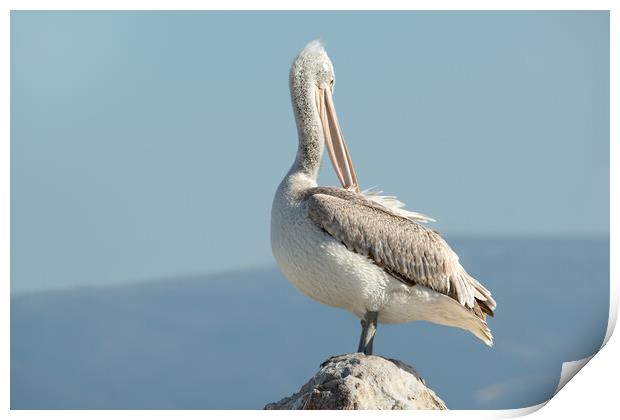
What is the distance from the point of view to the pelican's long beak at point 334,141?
697 cm

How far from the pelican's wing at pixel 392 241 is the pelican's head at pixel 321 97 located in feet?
1.98

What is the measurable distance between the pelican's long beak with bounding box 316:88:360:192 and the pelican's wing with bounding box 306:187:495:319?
1.87 feet

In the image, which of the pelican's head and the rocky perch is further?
the pelican's head

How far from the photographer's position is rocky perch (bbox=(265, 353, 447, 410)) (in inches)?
220

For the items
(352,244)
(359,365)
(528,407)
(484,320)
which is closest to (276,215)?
(352,244)

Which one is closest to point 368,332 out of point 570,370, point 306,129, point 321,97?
point 306,129

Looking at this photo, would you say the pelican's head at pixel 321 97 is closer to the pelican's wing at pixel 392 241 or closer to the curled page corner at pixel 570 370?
the pelican's wing at pixel 392 241

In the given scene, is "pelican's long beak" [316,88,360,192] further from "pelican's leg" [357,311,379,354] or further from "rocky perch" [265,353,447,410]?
"rocky perch" [265,353,447,410]

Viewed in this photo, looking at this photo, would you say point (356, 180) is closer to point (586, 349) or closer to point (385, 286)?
point (385, 286)

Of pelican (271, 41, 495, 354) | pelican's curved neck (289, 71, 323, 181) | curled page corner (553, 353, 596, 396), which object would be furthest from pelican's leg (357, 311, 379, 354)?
curled page corner (553, 353, 596, 396)

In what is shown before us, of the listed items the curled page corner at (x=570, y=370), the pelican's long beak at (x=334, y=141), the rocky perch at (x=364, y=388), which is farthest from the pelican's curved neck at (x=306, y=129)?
the curled page corner at (x=570, y=370)

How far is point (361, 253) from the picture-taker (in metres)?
6.15
